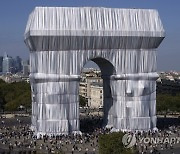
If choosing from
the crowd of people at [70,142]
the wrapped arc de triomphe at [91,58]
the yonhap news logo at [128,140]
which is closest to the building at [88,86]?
the crowd of people at [70,142]

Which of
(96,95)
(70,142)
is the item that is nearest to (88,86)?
(96,95)

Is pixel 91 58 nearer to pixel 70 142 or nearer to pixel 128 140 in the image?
pixel 70 142

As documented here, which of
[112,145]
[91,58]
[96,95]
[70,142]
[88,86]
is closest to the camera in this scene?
[112,145]

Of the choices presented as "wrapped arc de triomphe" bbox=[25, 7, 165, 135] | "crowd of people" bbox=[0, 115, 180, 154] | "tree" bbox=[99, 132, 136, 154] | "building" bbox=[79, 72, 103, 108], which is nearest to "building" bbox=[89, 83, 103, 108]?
"building" bbox=[79, 72, 103, 108]

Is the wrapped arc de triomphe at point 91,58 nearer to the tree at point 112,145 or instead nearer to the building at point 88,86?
the tree at point 112,145

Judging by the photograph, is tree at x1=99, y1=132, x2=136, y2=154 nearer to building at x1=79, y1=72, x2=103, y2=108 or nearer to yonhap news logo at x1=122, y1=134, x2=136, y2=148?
yonhap news logo at x1=122, y1=134, x2=136, y2=148

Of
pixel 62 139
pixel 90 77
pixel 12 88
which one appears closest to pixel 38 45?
pixel 62 139

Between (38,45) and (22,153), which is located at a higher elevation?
(38,45)

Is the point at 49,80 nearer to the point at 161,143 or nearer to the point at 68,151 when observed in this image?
the point at 68,151
